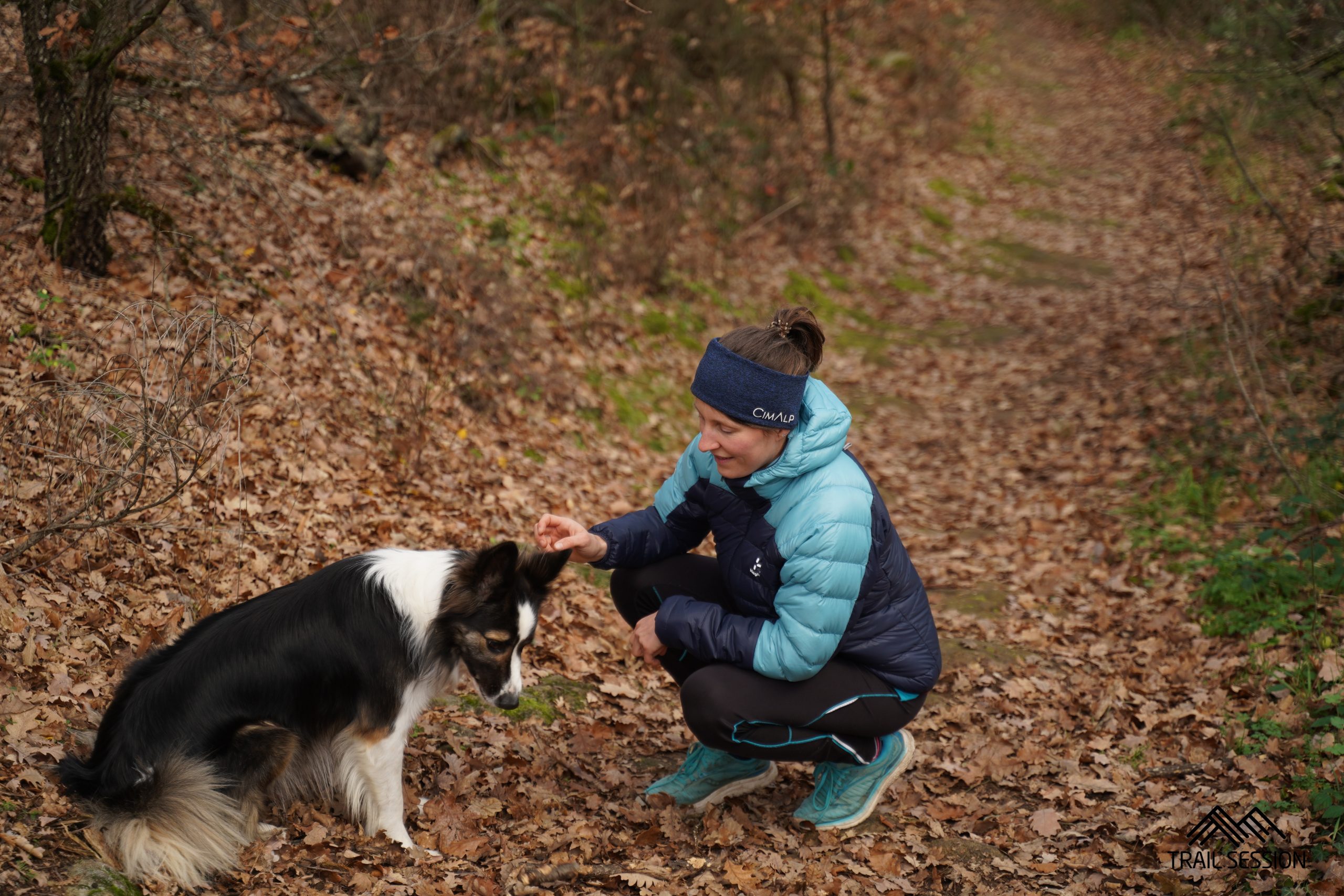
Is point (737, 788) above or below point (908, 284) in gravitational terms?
above

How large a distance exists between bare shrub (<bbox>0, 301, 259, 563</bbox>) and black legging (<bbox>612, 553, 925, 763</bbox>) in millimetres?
2355

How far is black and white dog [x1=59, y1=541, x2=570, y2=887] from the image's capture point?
125 inches

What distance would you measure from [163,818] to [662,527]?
87.5 inches

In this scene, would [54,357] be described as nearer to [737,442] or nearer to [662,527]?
[662,527]

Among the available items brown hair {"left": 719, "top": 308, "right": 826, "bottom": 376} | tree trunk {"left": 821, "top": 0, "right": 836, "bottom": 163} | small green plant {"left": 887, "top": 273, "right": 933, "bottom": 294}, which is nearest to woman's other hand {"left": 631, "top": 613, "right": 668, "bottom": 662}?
brown hair {"left": 719, "top": 308, "right": 826, "bottom": 376}

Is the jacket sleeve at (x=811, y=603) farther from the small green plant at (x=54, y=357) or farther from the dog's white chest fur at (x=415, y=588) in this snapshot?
the small green plant at (x=54, y=357)

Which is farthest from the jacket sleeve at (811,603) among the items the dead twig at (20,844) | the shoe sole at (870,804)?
the dead twig at (20,844)

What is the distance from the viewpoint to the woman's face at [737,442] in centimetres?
361

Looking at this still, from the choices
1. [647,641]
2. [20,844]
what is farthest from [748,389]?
[20,844]

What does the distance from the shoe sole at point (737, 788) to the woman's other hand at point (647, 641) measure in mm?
814

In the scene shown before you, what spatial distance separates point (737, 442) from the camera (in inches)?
143

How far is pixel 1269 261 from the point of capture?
1086 cm

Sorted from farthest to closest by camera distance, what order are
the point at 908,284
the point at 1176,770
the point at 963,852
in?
1. the point at 908,284
2. the point at 1176,770
3. the point at 963,852

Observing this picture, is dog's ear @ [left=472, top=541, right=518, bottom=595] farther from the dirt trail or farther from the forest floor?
the dirt trail
